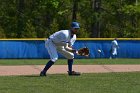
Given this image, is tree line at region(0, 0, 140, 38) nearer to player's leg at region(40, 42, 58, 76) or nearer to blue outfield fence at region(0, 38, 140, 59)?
blue outfield fence at region(0, 38, 140, 59)

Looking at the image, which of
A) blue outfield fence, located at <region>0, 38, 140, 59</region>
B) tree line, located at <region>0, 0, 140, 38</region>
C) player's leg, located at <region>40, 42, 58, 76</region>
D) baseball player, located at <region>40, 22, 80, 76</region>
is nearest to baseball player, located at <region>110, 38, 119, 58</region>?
blue outfield fence, located at <region>0, 38, 140, 59</region>

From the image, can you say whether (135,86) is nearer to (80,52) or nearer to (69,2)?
(80,52)

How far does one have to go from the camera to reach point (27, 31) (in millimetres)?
46188

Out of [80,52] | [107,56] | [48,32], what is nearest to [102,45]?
[107,56]

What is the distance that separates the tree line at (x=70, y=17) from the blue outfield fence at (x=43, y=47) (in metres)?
13.6

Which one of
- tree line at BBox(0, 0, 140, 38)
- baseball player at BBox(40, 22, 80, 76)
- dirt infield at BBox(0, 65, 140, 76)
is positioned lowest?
→ tree line at BBox(0, 0, 140, 38)

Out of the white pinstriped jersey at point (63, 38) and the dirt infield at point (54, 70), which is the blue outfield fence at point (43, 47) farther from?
the white pinstriped jersey at point (63, 38)

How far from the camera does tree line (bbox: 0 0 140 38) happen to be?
156 ft

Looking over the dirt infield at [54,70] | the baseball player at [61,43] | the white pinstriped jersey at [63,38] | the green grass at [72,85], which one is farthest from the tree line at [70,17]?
the green grass at [72,85]

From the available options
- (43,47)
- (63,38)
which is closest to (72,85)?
(63,38)

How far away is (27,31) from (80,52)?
32.3 metres

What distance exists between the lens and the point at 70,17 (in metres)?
50.2

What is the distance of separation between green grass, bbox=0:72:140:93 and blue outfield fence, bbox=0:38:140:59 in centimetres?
1729

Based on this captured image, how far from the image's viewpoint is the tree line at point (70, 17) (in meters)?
47.5
